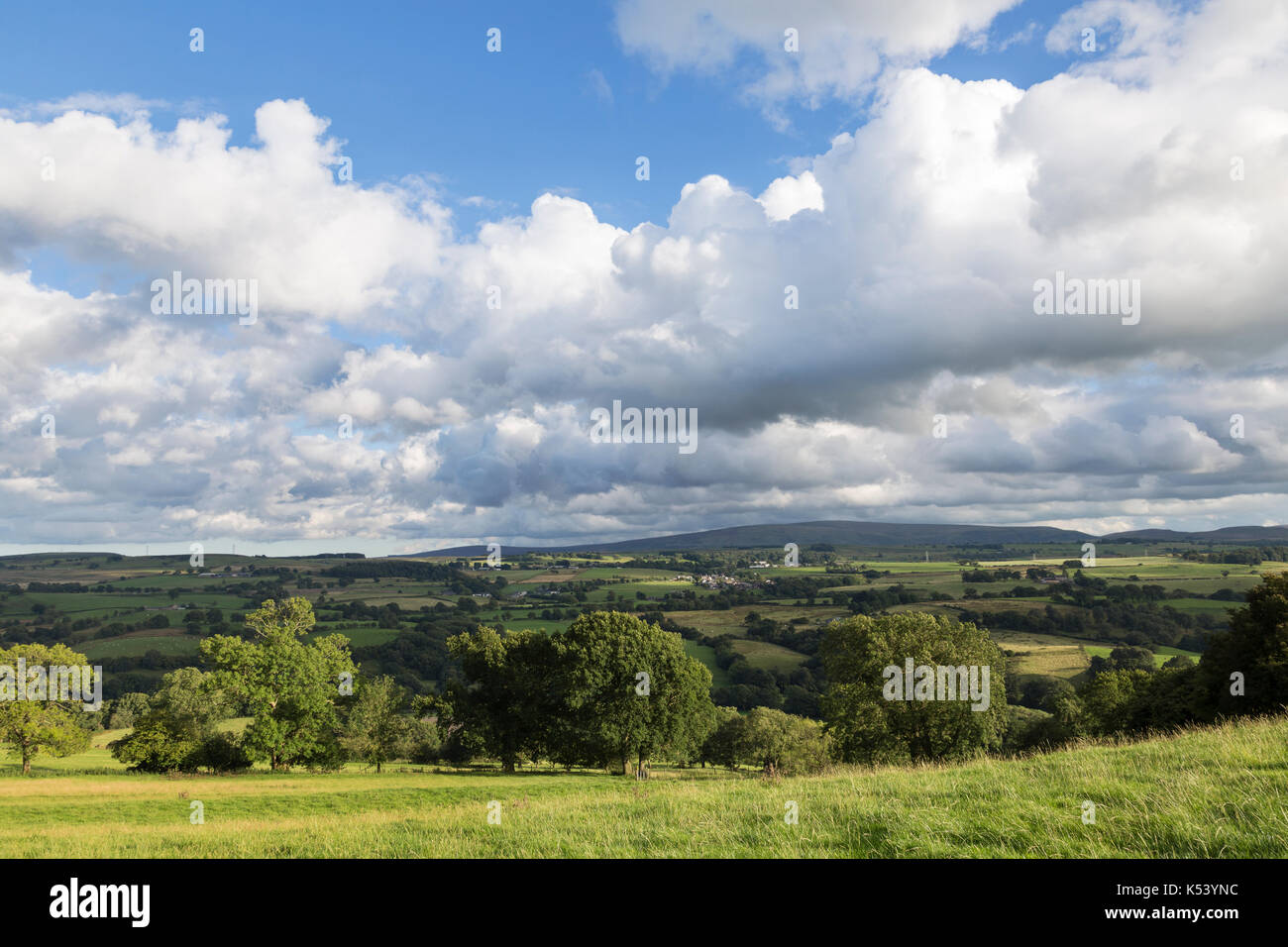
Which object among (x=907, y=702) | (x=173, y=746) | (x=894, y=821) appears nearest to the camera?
(x=894, y=821)

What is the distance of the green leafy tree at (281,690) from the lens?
62188mm

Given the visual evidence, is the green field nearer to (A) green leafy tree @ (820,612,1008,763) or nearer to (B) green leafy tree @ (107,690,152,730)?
(A) green leafy tree @ (820,612,1008,763)

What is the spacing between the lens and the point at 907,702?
46.2 m

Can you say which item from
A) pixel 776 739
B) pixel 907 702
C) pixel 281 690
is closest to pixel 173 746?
pixel 281 690

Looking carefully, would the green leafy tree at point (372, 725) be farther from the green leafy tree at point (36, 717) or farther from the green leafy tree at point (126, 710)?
the green leafy tree at point (126, 710)

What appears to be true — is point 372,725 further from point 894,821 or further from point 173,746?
point 894,821

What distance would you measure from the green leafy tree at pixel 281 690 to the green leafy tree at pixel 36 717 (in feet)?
43.0

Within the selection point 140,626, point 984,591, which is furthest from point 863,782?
point 140,626

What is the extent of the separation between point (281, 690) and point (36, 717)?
67.7 ft

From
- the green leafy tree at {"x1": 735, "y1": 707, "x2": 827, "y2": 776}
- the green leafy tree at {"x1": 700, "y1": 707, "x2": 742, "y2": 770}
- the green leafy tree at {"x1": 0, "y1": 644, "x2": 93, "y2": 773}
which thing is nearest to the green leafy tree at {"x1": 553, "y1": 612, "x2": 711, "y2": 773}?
the green leafy tree at {"x1": 735, "y1": 707, "x2": 827, "y2": 776}
